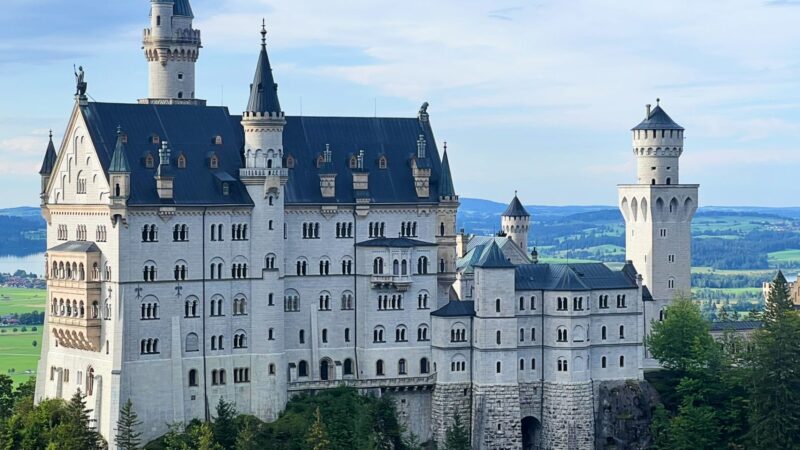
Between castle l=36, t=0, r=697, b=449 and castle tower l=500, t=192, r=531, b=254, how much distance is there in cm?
3591

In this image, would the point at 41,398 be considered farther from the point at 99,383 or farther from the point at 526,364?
the point at 526,364

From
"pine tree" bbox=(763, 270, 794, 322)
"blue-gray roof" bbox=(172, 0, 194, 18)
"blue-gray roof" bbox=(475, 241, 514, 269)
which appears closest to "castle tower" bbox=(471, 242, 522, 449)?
"blue-gray roof" bbox=(475, 241, 514, 269)

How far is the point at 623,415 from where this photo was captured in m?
140

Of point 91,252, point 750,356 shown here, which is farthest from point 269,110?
point 750,356

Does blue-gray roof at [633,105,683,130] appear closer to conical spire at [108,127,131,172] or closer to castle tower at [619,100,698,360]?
castle tower at [619,100,698,360]

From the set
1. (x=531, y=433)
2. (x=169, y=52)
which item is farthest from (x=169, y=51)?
(x=531, y=433)

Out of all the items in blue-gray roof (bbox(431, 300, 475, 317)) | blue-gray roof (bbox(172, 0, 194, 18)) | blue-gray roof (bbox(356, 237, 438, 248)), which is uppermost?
blue-gray roof (bbox(172, 0, 194, 18))

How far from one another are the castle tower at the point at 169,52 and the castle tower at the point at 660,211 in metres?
43.3

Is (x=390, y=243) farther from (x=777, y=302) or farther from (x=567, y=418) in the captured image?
(x=777, y=302)

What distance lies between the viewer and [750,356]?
14275cm

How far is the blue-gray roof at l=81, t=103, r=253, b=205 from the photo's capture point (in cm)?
12900

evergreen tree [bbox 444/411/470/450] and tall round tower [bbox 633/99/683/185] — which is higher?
tall round tower [bbox 633/99/683/185]

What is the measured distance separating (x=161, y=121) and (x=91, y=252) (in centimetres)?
1192

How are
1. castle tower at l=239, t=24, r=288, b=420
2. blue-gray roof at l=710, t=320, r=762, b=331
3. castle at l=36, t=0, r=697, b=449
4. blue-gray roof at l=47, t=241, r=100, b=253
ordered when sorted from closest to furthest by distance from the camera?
castle at l=36, t=0, r=697, b=449 → blue-gray roof at l=47, t=241, r=100, b=253 → castle tower at l=239, t=24, r=288, b=420 → blue-gray roof at l=710, t=320, r=762, b=331
